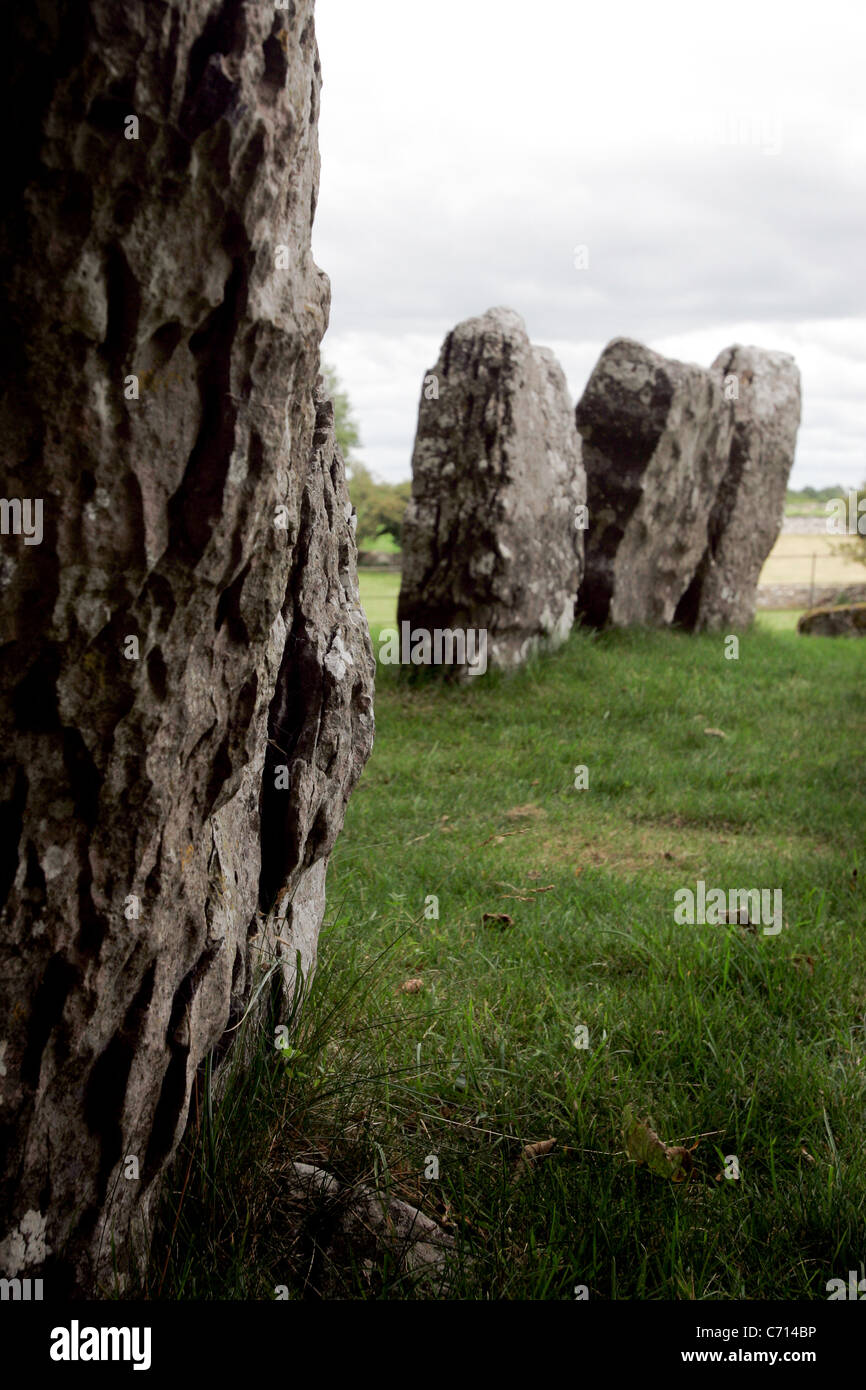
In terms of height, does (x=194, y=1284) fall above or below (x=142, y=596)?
below

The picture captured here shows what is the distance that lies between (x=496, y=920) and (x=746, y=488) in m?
7.97

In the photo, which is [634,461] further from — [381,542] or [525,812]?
[381,542]

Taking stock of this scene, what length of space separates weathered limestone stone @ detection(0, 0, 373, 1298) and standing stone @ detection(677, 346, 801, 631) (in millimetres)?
9319

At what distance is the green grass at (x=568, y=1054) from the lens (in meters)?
2.29

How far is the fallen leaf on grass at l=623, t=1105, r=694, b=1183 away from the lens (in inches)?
Answer: 101

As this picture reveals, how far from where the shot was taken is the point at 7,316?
1546 mm

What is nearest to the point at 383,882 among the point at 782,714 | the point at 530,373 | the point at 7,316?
the point at 7,316

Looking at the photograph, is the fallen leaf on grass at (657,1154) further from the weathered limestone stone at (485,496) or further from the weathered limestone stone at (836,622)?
the weathered limestone stone at (836,622)

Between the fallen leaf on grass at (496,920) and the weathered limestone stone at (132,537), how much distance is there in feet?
6.86

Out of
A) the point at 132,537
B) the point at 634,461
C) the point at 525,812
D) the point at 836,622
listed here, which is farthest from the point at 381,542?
the point at 132,537

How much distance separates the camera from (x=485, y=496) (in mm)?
8039

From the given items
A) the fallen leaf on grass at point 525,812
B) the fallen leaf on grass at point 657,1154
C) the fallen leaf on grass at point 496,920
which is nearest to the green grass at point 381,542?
the fallen leaf on grass at point 525,812
